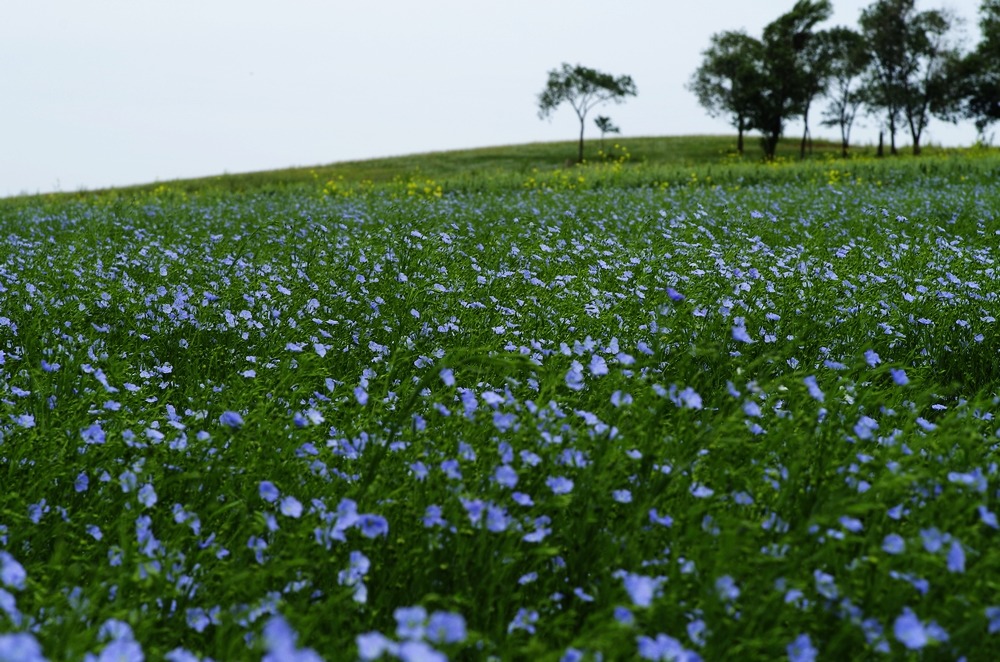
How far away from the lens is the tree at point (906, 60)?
46.6 metres

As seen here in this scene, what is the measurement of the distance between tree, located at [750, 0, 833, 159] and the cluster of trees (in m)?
0.06

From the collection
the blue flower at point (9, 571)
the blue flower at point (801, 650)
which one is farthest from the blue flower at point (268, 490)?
the blue flower at point (801, 650)

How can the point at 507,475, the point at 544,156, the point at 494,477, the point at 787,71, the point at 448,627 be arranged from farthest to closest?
the point at 544,156 < the point at 787,71 < the point at 494,477 < the point at 507,475 < the point at 448,627

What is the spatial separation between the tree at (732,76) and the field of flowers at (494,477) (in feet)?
147

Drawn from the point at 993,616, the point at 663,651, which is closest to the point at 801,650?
the point at 663,651

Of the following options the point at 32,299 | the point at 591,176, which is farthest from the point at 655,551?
the point at 591,176

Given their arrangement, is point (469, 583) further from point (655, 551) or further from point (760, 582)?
point (760, 582)

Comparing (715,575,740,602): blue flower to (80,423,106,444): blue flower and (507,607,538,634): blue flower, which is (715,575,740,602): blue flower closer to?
(507,607,538,634): blue flower

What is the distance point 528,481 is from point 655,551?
450 millimetres

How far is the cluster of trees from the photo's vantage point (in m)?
46.6

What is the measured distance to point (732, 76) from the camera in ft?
160

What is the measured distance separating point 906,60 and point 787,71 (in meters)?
7.14

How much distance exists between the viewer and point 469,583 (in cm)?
233

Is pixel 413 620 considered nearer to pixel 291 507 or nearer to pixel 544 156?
pixel 291 507
